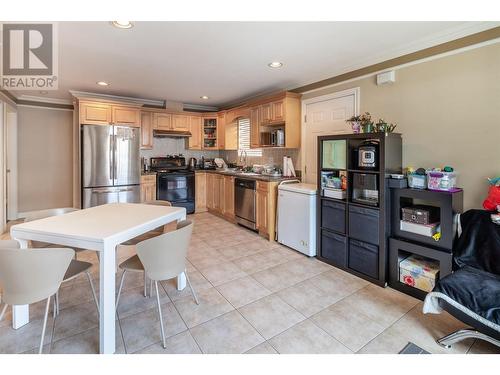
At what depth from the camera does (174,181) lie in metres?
5.43

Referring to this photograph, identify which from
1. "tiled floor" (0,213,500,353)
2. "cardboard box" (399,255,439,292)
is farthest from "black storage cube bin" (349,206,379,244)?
"tiled floor" (0,213,500,353)

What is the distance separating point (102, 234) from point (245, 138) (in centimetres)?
404

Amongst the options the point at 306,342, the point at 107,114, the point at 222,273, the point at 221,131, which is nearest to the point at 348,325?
the point at 306,342

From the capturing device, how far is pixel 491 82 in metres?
2.25

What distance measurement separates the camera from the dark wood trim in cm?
227

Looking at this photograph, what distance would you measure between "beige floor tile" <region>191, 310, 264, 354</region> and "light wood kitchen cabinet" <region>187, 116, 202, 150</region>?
450cm

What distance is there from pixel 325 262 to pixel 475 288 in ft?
5.28

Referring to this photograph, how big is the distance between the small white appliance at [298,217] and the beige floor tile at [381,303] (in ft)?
3.06

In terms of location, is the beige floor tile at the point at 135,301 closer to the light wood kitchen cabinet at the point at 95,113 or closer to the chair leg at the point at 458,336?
the chair leg at the point at 458,336

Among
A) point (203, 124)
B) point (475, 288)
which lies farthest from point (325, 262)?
point (203, 124)

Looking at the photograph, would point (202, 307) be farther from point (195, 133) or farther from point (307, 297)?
point (195, 133)

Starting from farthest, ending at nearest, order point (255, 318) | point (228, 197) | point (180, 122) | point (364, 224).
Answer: point (180, 122), point (228, 197), point (364, 224), point (255, 318)

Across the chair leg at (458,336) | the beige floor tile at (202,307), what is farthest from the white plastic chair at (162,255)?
the chair leg at (458,336)

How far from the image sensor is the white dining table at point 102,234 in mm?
1641
